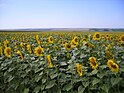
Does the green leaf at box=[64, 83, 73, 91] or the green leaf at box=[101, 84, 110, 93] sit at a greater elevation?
the green leaf at box=[101, 84, 110, 93]

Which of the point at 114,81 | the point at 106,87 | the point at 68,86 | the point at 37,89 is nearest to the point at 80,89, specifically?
the point at 68,86

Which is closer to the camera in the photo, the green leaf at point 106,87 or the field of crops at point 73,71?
the green leaf at point 106,87

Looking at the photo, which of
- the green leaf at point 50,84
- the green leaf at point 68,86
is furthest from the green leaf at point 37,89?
the green leaf at point 68,86

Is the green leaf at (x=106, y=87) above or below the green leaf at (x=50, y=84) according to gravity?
above

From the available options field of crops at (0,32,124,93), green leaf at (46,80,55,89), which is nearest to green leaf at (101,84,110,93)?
field of crops at (0,32,124,93)

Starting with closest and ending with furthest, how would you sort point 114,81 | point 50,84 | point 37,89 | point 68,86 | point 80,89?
1. point 114,81
2. point 80,89
3. point 68,86
4. point 50,84
5. point 37,89

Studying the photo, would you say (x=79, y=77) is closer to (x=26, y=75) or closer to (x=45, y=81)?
(x=45, y=81)

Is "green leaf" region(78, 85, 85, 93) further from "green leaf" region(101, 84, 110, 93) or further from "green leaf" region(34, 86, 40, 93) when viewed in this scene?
"green leaf" region(34, 86, 40, 93)

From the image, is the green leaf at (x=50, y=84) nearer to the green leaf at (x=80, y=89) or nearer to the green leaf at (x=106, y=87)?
the green leaf at (x=80, y=89)

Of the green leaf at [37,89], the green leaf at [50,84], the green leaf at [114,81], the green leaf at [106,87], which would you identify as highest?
the green leaf at [114,81]

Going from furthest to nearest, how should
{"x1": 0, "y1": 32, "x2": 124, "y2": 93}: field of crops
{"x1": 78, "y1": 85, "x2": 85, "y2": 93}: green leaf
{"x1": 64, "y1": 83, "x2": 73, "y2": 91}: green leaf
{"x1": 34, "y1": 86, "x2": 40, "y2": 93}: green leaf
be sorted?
{"x1": 34, "y1": 86, "x2": 40, "y2": 93}: green leaf < {"x1": 64, "y1": 83, "x2": 73, "y2": 91}: green leaf < {"x1": 78, "y1": 85, "x2": 85, "y2": 93}: green leaf < {"x1": 0, "y1": 32, "x2": 124, "y2": 93}: field of crops

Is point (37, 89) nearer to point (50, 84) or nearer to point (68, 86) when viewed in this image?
point (50, 84)

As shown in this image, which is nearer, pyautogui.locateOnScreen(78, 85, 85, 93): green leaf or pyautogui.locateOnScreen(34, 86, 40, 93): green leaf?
pyautogui.locateOnScreen(78, 85, 85, 93): green leaf

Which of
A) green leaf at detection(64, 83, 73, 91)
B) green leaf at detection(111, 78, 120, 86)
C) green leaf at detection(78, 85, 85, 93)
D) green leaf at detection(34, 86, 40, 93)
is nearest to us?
green leaf at detection(111, 78, 120, 86)
